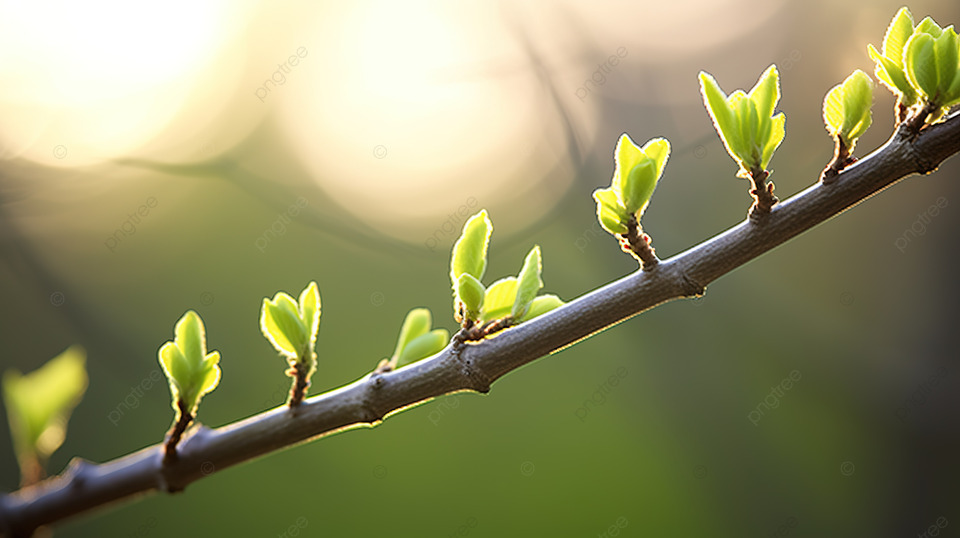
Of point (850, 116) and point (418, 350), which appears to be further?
point (418, 350)

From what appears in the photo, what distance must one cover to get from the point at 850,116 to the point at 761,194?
0.10 metres

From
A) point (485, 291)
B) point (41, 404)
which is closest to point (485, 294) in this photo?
point (485, 291)

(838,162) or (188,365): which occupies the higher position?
(188,365)

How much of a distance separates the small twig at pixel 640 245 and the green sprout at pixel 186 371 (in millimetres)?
374

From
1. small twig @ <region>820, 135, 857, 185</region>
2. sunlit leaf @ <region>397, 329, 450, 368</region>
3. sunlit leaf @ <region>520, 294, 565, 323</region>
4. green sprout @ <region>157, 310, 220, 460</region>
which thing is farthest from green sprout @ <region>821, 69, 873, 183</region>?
green sprout @ <region>157, 310, 220, 460</region>

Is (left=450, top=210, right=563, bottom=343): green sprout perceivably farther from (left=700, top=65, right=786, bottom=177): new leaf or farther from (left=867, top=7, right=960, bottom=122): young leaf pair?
(left=867, top=7, right=960, bottom=122): young leaf pair

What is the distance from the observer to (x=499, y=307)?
1.81ft

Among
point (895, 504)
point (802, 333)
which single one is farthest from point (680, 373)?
point (895, 504)

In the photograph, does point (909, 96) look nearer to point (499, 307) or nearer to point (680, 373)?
point (499, 307)

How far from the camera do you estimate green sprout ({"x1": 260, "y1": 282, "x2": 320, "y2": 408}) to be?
55 centimetres

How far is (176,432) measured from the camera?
22.4 inches

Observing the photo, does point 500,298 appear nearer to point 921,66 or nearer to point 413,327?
point 413,327

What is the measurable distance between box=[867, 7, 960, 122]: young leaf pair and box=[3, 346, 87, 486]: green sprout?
2.68 ft

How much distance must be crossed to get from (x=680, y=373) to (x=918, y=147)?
167cm
